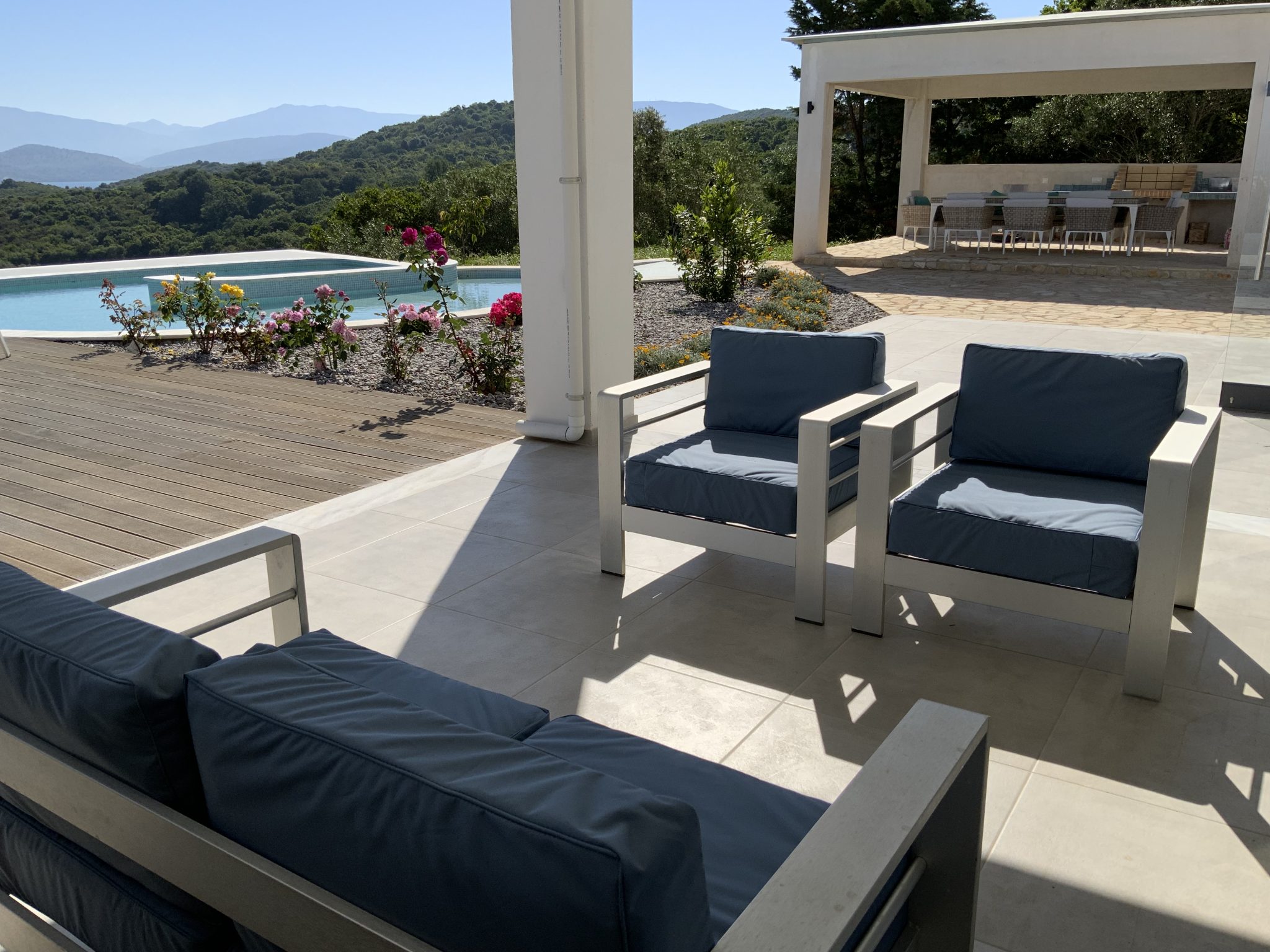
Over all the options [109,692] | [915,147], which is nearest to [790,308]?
[109,692]

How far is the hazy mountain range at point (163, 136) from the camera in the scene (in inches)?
1612

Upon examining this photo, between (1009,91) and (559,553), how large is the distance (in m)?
15.9

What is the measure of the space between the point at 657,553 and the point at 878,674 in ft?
3.85

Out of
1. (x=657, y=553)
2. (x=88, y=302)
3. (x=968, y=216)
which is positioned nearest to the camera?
(x=657, y=553)

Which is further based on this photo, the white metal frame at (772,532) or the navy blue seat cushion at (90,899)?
the white metal frame at (772,532)

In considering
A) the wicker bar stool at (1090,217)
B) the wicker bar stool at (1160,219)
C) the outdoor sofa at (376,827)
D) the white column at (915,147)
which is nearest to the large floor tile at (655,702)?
the outdoor sofa at (376,827)

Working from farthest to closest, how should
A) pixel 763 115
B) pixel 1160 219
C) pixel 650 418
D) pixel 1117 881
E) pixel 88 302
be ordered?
pixel 763 115 → pixel 1160 219 → pixel 88 302 → pixel 650 418 → pixel 1117 881

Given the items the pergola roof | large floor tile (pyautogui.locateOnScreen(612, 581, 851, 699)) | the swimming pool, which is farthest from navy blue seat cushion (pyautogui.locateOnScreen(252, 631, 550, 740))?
the pergola roof

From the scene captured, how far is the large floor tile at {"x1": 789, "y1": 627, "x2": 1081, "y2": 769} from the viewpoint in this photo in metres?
2.57

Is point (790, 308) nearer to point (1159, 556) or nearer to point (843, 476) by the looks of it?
point (843, 476)

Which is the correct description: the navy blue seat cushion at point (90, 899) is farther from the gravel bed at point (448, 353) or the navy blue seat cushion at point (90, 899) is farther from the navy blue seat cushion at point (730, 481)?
the gravel bed at point (448, 353)

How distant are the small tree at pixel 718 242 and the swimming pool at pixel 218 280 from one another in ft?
7.04

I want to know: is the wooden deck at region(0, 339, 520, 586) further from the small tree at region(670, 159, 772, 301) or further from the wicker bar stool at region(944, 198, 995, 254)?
the wicker bar stool at region(944, 198, 995, 254)

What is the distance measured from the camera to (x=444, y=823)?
91cm
